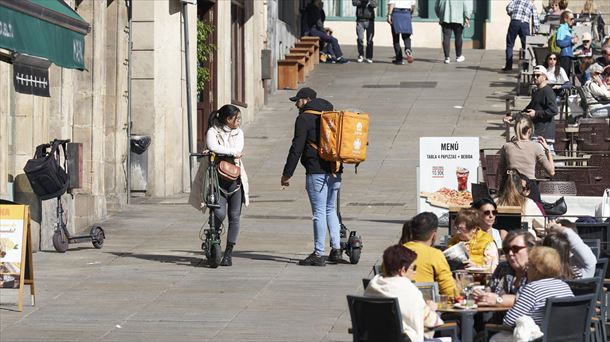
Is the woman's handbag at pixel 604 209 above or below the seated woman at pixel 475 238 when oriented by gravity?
below

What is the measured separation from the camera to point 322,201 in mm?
16453

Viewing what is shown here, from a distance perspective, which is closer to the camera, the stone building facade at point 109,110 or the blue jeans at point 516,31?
the stone building facade at point 109,110

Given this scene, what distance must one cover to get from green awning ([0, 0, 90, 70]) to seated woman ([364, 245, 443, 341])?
203 inches

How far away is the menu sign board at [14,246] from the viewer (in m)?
13.8

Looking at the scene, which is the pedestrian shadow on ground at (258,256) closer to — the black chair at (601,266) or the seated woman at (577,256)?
the black chair at (601,266)

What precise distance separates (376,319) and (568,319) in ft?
4.19

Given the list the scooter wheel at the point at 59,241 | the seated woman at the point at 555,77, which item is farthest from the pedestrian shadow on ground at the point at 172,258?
the seated woman at the point at 555,77

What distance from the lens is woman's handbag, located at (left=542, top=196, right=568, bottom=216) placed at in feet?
54.0

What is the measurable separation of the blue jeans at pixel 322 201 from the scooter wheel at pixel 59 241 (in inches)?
117

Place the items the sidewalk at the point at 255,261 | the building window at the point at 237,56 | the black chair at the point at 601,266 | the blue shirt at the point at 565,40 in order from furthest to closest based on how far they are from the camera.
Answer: the building window at the point at 237,56 < the blue shirt at the point at 565,40 < the sidewalk at the point at 255,261 < the black chair at the point at 601,266

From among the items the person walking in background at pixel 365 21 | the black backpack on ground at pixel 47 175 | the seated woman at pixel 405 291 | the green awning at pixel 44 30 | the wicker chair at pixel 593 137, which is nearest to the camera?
the seated woman at pixel 405 291

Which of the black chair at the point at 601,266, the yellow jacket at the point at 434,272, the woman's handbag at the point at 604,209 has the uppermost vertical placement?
the yellow jacket at the point at 434,272

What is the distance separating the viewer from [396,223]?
20.5m

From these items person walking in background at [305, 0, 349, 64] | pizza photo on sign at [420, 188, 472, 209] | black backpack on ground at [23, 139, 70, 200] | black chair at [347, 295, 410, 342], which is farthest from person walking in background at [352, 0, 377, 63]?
black chair at [347, 295, 410, 342]
